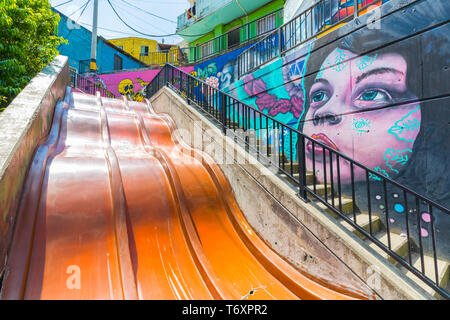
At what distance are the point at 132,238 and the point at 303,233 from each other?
256 cm

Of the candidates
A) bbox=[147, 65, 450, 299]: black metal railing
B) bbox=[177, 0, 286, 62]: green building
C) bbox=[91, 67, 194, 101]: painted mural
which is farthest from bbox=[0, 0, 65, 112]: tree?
bbox=[91, 67, 194, 101]: painted mural

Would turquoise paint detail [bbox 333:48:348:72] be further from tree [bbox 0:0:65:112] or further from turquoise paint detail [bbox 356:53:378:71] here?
tree [bbox 0:0:65:112]

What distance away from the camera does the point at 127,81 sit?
17.2m

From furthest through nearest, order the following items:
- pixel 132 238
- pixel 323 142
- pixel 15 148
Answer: pixel 323 142 < pixel 132 238 < pixel 15 148

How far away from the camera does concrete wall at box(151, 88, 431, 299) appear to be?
2.59 metres

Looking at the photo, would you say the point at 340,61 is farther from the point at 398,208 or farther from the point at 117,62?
the point at 117,62

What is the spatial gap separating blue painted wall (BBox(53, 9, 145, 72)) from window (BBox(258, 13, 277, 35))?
14916mm

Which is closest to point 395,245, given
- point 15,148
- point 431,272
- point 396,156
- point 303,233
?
point 431,272

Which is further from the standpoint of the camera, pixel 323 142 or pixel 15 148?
pixel 323 142

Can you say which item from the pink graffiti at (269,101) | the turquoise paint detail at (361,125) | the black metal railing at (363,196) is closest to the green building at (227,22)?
the pink graffiti at (269,101)

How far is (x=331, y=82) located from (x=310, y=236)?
11.7 ft
